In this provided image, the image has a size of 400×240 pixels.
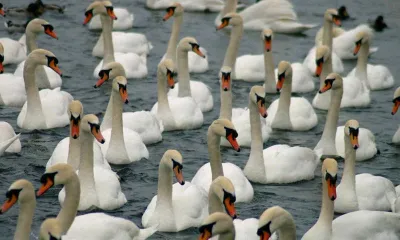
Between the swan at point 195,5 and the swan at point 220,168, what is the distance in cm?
1334

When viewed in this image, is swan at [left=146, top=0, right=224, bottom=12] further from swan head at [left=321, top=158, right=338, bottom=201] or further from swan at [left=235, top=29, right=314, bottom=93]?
swan head at [left=321, top=158, right=338, bottom=201]

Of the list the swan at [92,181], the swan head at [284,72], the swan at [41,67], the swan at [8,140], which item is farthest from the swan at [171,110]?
the swan at [92,181]

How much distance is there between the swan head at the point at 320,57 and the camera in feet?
66.7

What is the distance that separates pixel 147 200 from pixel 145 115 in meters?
2.77

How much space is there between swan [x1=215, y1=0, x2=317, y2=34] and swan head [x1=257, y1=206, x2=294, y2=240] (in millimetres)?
15038

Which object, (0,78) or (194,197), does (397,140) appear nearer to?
(194,197)

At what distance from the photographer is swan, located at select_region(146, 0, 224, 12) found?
28.8m

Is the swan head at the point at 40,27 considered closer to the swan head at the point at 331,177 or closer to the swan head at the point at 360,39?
the swan head at the point at 360,39

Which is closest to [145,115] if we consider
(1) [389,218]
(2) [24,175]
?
(2) [24,175]

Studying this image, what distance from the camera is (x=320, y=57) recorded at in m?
20.5

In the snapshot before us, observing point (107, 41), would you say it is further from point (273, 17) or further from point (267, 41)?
point (273, 17)

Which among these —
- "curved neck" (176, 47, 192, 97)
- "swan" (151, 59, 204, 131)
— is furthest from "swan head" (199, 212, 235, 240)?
"curved neck" (176, 47, 192, 97)

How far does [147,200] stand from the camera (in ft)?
51.8

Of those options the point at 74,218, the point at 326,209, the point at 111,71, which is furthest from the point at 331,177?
the point at 111,71
